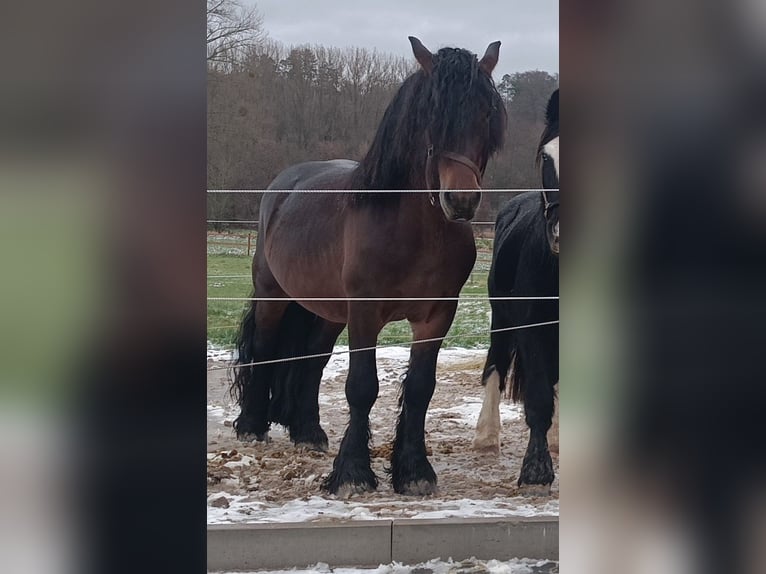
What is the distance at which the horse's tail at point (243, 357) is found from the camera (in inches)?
108

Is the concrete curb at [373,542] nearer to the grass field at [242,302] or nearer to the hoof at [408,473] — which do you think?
the hoof at [408,473]

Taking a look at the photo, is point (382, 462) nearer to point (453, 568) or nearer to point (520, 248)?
point (453, 568)

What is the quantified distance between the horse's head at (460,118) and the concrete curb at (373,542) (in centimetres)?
105

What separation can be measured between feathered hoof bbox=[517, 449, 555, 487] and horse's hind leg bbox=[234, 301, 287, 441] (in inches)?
35.2

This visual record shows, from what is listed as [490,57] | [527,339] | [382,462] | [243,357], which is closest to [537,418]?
[527,339]

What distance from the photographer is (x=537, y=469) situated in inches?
112

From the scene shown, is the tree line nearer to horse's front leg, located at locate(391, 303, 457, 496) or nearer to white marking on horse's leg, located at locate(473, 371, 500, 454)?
horse's front leg, located at locate(391, 303, 457, 496)

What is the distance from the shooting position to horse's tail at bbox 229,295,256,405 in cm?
274

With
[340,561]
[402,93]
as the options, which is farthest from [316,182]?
[340,561]

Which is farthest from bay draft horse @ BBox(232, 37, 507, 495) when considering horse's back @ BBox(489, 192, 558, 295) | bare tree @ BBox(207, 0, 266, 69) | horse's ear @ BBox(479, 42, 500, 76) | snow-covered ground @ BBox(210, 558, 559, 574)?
bare tree @ BBox(207, 0, 266, 69)
